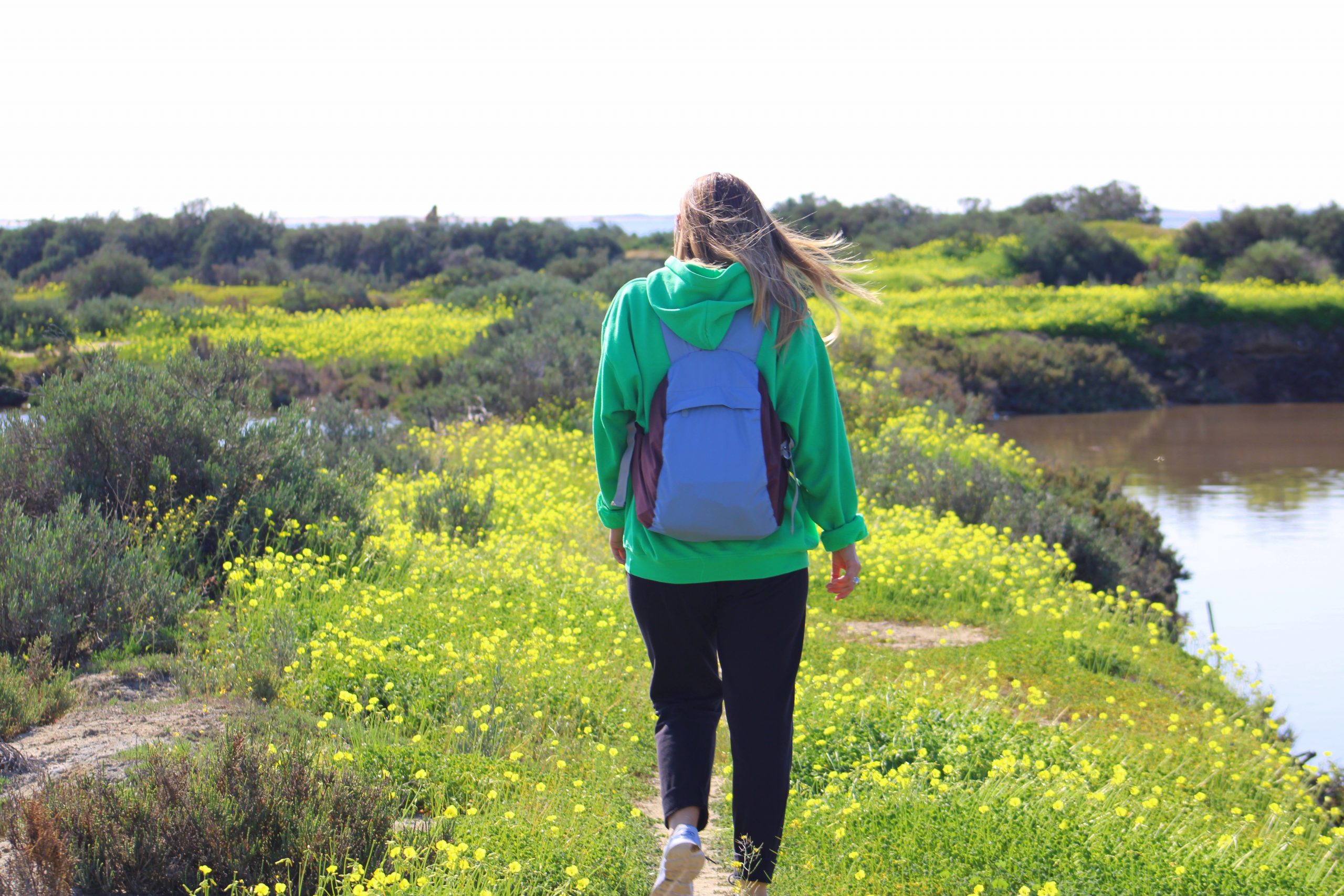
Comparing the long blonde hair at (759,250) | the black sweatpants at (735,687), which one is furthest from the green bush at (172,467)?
the long blonde hair at (759,250)

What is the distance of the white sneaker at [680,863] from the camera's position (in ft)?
9.57

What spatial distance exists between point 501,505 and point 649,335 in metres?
6.47

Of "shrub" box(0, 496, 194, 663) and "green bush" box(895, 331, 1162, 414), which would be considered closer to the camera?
"shrub" box(0, 496, 194, 663)

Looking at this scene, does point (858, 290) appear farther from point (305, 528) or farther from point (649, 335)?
point (305, 528)

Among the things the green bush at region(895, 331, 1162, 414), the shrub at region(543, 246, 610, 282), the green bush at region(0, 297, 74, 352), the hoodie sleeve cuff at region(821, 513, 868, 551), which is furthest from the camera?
the shrub at region(543, 246, 610, 282)

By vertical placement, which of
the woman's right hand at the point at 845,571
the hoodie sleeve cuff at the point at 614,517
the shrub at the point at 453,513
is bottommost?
the shrub at the point at 453,513

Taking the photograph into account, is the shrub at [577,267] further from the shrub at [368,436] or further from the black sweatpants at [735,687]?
the black sweatpants at [735,687]

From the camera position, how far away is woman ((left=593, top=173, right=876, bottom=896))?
2893 mm

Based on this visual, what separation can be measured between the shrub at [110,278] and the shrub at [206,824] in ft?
83.6

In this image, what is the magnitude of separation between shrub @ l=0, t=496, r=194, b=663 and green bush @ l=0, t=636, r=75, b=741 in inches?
8.3

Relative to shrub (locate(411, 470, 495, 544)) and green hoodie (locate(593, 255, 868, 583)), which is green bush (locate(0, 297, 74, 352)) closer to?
shrub (locate(411, 470, 495, 544))

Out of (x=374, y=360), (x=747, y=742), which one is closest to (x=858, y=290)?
(x=747, y=742)

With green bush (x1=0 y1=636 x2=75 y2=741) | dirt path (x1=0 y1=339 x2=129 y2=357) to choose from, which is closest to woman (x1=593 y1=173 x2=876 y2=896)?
green bush (x1=0 y1=636 x2=75 y2=741)

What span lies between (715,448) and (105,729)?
2.84 meters
